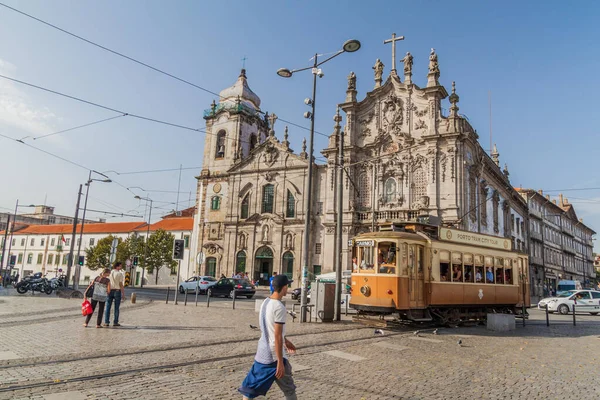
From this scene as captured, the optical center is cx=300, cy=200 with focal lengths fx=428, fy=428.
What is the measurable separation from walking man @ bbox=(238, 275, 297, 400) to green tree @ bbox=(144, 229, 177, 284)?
4961 cm

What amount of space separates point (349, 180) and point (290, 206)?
6820mm

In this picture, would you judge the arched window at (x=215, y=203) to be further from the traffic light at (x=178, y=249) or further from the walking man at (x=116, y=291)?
the walking man at (x=116, y=291)

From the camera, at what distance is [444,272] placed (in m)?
14.9

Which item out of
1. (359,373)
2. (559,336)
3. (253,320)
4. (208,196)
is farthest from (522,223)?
(359,373)

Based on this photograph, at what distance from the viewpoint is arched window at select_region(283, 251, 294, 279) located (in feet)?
132

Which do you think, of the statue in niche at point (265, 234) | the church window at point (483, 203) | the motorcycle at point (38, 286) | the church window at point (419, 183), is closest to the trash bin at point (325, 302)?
the motorcycle at point (38, 286)

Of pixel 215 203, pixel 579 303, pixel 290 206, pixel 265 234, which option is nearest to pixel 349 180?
pixel 290 206

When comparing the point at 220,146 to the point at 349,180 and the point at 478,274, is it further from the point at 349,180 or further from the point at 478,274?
the point at 478,274

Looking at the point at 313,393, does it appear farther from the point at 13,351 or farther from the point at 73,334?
the point at 73,334

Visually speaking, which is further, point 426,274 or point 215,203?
point 215,203

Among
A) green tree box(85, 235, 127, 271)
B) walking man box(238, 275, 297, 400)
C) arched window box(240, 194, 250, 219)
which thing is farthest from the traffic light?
green tree box(85, 235, 127, 271)

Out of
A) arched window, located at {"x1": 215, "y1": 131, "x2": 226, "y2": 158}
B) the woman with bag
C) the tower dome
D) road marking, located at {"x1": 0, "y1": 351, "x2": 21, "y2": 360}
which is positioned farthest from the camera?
the tower dome

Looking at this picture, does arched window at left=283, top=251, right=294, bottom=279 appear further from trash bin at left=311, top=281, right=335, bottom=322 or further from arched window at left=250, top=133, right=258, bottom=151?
trash bin at left=311, top=281, right=335, bottom=322

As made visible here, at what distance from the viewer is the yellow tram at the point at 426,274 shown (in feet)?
45.0
